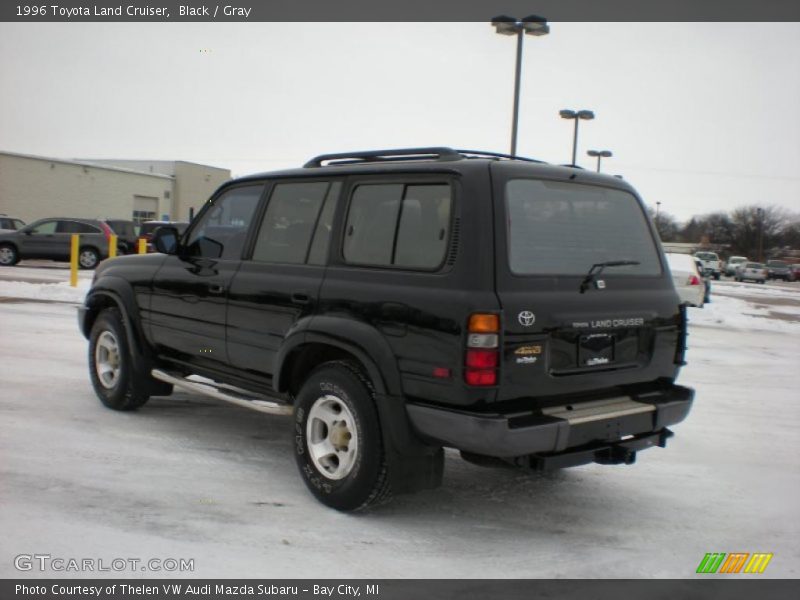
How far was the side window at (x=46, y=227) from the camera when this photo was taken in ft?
81.4

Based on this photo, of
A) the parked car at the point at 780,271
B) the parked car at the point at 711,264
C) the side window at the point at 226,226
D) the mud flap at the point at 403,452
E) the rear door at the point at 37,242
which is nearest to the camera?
the mud flap at the point at 403,452

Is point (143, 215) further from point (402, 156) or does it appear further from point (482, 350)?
point (482, 350)

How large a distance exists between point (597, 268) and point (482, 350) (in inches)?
40.6

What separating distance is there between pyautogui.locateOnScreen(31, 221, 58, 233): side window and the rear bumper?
949 inches

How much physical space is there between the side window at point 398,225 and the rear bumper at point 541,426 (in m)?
0.82

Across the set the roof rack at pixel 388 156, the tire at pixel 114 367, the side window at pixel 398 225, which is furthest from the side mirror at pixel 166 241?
the side window at pixel 398 225

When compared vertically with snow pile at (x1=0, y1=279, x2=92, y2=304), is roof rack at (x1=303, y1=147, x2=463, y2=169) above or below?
above

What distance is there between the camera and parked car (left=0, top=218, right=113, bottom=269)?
2453cm

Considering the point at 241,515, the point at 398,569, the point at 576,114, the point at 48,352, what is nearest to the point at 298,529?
the point at 241,515

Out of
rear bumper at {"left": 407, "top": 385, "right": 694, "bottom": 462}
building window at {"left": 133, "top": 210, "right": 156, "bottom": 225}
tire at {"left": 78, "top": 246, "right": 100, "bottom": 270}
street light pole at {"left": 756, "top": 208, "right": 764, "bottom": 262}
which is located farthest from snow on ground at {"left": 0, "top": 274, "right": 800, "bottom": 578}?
street light pole at {"left": 756, "top": 208, "right": 764, "bottom": 262}

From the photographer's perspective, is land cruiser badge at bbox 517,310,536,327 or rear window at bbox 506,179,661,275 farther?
rear window at bbox 506,179,661,275

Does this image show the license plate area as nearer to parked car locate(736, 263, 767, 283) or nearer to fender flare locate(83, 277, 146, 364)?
fender flare locate(83, 277, 146, 364)

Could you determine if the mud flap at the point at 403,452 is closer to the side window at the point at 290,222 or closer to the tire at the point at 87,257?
the side window at the point at 290,222

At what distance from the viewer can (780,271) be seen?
200ft
